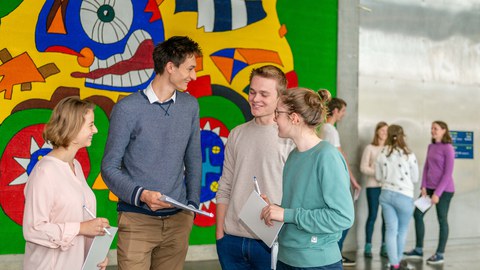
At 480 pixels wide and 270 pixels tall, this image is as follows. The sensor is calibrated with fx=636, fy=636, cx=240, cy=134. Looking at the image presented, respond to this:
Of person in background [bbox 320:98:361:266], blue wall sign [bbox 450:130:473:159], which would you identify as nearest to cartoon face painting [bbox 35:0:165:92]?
person in background [bbox 320:98:361:266]

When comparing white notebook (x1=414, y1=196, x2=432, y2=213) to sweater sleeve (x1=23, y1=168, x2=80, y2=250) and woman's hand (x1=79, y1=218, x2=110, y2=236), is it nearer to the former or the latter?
woman's hand (x1=79, y1=218, x2=110, y2=236)

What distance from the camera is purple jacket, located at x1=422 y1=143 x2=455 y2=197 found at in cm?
753

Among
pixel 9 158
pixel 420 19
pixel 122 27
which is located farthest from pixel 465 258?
pixel 9 158

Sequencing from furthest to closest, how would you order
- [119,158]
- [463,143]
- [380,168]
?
1. [463,143]
2. [380,168]
3. [119,158]

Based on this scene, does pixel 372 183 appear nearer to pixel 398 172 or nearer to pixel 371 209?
pixel 371 209

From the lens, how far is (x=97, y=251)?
Result: 2869 millimetres

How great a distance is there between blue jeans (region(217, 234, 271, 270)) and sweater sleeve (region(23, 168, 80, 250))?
34.0 inches

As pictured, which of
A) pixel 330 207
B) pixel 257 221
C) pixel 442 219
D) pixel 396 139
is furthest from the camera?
pixel 442 219

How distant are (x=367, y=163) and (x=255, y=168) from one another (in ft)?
16.1

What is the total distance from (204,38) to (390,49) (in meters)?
3.03

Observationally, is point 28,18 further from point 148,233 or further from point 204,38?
point 148,233

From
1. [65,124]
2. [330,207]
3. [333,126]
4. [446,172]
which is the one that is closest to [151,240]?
[65,124]

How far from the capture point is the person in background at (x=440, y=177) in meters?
7.54

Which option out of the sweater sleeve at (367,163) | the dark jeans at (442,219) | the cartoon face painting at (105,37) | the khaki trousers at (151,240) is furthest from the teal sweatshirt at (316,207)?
the dark jeans at (442,219)
